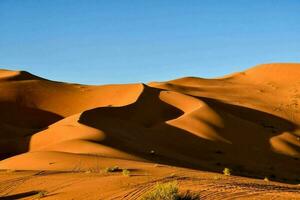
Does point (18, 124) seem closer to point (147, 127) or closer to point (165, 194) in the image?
point (147, 127)

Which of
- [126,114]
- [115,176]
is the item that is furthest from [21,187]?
[126,114]

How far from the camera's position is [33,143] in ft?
119

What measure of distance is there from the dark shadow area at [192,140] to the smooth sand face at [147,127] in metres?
0.07

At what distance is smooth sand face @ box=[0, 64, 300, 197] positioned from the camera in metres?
30.0

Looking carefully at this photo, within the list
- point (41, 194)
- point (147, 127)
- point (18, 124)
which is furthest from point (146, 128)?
point (41, 194)

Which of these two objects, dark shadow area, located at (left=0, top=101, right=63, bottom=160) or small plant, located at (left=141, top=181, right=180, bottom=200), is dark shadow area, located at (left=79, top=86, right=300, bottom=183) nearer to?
dark shadow area, located at (left=0, top=101, right=63, bottom=160)

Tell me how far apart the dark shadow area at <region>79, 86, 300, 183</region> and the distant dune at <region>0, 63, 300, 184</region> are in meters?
0.08

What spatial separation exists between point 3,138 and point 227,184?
2656 centimetres

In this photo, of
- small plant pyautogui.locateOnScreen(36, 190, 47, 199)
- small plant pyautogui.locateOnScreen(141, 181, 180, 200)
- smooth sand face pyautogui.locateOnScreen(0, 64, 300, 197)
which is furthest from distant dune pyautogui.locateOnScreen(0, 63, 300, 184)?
small plant pyautogui.locateOnScreen(141, 181, 180, 200)

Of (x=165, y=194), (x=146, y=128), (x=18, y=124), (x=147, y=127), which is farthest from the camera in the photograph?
(x=18, y=124)

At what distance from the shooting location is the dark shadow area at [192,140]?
105 feet

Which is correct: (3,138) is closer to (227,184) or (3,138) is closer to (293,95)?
(227,184)

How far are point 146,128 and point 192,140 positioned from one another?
407 cm

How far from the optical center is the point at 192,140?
37.3 m
